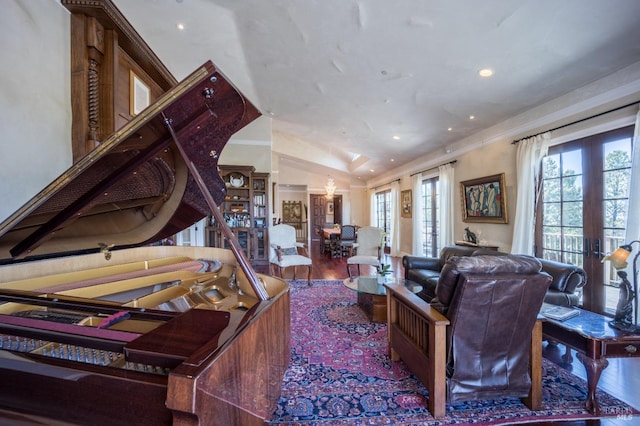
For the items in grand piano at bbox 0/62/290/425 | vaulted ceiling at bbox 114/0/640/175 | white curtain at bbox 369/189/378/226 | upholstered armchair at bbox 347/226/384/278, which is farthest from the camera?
white curtain at bbox 369/189/378/226

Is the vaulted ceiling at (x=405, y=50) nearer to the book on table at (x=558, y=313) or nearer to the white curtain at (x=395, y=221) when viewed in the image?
the book on table at (x=558, y=313)

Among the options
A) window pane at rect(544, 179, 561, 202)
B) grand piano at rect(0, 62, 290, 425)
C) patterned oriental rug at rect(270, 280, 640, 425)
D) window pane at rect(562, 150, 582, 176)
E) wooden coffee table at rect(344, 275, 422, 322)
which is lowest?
patterned oriental rug at rect(270, 280, 640, 425)

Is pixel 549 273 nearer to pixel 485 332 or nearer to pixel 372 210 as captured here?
pixel 485 332

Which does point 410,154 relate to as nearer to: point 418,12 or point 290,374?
point 418,12

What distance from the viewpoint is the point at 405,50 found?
2.69m

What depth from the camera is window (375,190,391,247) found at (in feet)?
29.2

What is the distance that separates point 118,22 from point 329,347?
334 centimetres

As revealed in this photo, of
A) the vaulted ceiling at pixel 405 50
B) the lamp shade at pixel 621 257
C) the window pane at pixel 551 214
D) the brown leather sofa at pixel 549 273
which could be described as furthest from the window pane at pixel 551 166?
the lamp shade at pixel 621 257

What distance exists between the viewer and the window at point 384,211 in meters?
8.89

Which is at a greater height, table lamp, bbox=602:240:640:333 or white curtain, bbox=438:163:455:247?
white curtain, bbox=438:163:455:247

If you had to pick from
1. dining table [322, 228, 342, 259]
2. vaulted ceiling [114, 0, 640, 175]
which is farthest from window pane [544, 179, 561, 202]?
dining table [322, 228, 342, 259]

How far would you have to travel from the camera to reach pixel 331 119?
5.24 meters

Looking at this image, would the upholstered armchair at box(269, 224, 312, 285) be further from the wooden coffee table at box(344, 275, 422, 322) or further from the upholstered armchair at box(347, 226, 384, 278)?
the wooden coffee table at box(344, 275, 422, 322)

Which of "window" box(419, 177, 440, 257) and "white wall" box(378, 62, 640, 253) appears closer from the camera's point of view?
"white wall" box(378, 62, 640, 253)
